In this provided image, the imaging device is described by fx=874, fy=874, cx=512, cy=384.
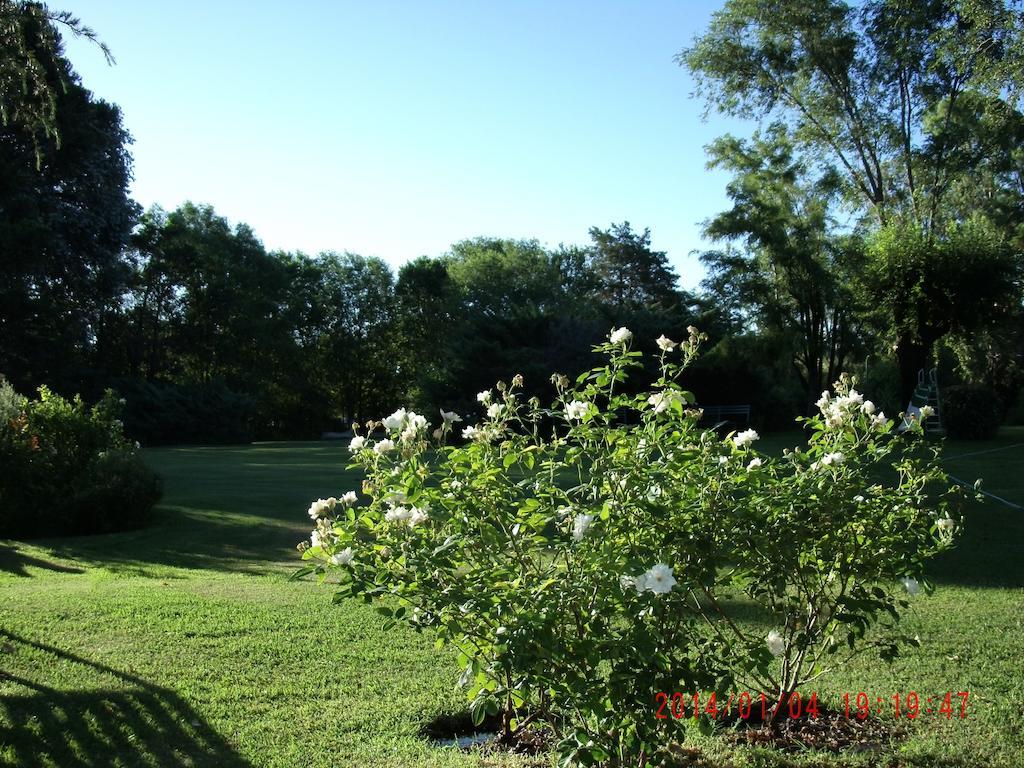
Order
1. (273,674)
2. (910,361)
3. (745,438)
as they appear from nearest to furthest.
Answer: (745,438) < (273,674) < (910,361)

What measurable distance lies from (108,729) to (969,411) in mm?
22003

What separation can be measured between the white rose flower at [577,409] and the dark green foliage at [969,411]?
20.9 m

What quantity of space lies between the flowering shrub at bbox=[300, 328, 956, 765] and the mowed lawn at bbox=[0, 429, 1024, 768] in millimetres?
808

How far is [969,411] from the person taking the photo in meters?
21.7

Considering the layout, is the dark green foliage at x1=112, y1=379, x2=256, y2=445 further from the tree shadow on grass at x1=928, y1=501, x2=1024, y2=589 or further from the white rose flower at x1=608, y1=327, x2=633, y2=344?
the white rose flower at x1=608, y1=327, x2=633, y2=344

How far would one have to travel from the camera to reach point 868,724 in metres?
4.25

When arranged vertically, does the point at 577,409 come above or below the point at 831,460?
above

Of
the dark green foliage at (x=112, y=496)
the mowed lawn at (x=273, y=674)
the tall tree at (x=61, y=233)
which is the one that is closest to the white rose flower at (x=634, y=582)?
the mowed lawn at (x=273, y=674)

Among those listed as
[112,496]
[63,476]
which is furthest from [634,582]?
[63,476]

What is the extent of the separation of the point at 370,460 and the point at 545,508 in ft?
2.45

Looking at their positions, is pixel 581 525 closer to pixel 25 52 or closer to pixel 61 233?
pixel 25 52

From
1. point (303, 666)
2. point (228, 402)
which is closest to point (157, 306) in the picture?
point (228, 402)

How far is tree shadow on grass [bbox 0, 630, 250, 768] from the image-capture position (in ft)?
12.7
